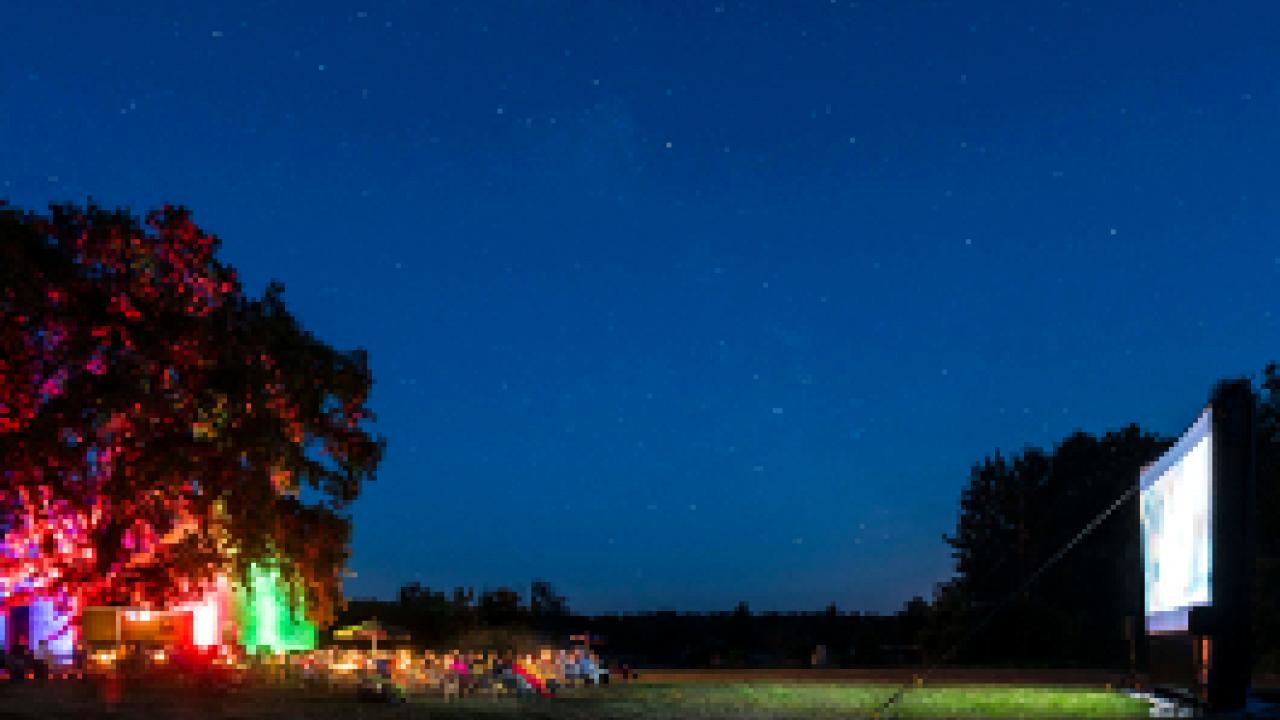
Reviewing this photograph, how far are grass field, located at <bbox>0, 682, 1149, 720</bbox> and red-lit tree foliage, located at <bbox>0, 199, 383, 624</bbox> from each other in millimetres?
5070

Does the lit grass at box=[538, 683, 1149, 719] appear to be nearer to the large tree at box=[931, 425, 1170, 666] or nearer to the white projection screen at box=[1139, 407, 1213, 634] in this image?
the white projection screen at box=[1139, 407, 1213, 634]

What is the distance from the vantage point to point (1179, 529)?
1388 centimetres

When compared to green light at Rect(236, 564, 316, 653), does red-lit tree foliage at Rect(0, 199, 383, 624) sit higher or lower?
higher

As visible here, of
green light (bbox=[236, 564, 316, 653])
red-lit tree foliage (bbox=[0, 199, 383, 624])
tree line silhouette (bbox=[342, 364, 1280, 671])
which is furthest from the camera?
tree line silhouette (bbox=[342, 364, 1280, 671])

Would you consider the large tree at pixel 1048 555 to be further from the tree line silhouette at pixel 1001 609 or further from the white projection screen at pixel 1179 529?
the white projection screen at pixel 1179 529

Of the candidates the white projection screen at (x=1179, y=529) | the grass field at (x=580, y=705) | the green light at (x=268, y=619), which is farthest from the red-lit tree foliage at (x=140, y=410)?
the white projection screen at (x=1179, y=529)

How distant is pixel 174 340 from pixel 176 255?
4.41 feet

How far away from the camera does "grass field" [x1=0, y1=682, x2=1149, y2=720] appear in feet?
40.0

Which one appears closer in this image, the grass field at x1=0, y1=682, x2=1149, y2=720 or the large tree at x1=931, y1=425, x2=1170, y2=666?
the grass field at x1=0, y1=682, x2=1149, y2=720

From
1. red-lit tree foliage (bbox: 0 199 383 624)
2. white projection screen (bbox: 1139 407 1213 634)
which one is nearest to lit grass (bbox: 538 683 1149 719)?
white projection screen (bbox: 1139 407 1213 634)

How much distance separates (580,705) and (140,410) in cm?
838

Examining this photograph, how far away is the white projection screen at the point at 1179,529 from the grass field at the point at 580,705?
3.50 ft

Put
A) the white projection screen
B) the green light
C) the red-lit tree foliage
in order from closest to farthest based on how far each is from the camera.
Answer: the white projection screen → the red-lit tree foliage → the green light

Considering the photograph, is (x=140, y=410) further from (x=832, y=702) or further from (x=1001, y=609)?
(x=1001, y=609)
